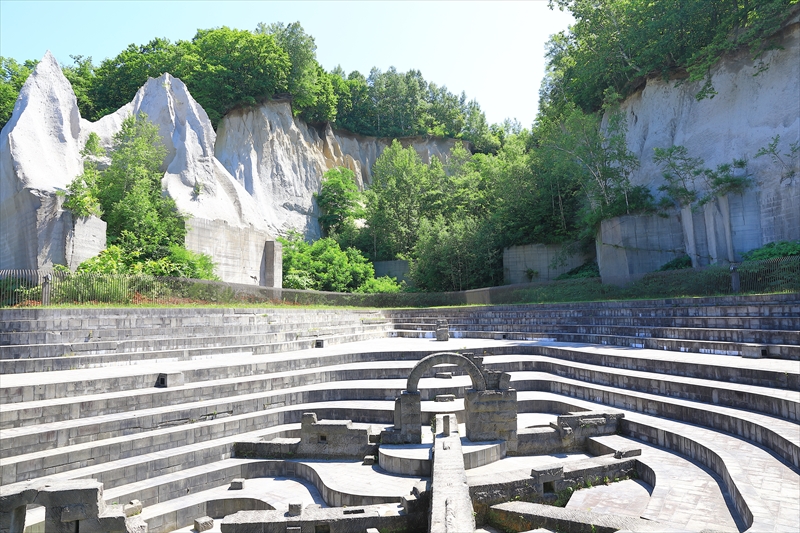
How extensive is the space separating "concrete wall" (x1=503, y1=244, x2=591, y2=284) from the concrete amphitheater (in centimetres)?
1387

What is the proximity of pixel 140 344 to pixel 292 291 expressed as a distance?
37.1ft

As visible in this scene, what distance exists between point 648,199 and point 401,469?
20205 millimetres

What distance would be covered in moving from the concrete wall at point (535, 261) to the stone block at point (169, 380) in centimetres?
2235

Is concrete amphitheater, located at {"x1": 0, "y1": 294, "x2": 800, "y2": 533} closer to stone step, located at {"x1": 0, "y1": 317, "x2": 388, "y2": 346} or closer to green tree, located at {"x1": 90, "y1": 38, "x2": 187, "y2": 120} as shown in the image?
stone step, located at {"x1": 0, "y1": 317, "x2": 388, "y2": 346}

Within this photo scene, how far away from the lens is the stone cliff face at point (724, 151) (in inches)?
752

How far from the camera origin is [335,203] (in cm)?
4047

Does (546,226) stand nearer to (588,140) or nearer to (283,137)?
(588,140)

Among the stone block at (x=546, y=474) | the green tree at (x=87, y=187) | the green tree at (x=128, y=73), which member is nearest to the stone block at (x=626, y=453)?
the stone block at (x=546, y=474)

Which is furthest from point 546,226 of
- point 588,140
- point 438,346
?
point 438,346

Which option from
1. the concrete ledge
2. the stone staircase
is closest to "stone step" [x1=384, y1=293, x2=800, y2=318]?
the stone staircase

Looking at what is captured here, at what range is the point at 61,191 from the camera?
62.5 feet

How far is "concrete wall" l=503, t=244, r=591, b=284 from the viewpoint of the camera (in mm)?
28781

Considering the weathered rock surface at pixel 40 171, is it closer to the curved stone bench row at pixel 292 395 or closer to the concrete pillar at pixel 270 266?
the concrete pillar at pixel 270 266

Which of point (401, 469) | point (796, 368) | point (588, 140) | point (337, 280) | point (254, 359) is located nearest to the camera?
point (401, 469)
